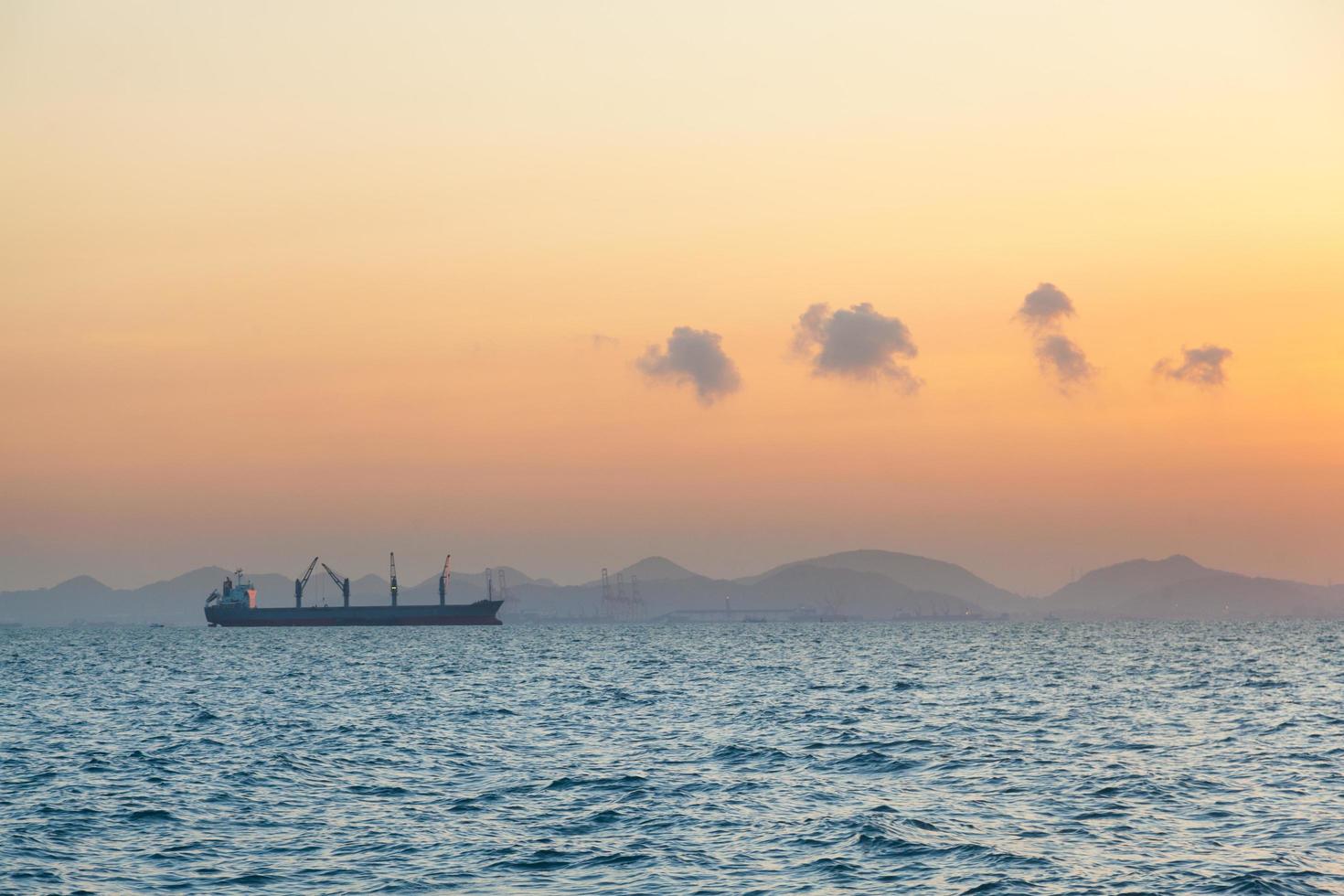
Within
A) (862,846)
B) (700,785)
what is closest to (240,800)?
(700,785)

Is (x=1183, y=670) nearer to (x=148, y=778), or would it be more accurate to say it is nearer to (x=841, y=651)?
(x=841, y=651)

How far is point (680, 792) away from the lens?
139 feet

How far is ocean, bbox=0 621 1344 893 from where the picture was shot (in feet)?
101

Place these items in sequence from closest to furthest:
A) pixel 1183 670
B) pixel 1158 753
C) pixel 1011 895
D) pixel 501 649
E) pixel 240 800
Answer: pixel 1011 895 < pixel 240 800 < pixel 1158 753 < pixel 1183 670 < pixel 501 649

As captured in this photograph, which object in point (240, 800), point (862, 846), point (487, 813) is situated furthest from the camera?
point (240, 800)

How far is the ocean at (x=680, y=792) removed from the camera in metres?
30.8

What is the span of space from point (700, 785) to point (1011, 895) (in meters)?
16.8

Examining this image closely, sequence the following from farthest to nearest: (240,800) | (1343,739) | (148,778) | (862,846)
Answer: (1343,739) < (148,778) < (240,800) < (862,846)

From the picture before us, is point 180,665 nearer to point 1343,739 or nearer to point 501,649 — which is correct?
point 501,649

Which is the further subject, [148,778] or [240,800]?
[148,778]

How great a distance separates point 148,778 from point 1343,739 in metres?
48.3

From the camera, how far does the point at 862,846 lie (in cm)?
3347

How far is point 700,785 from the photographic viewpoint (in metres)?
43.8

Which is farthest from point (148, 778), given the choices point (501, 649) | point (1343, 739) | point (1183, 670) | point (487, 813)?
point (501, 649)
